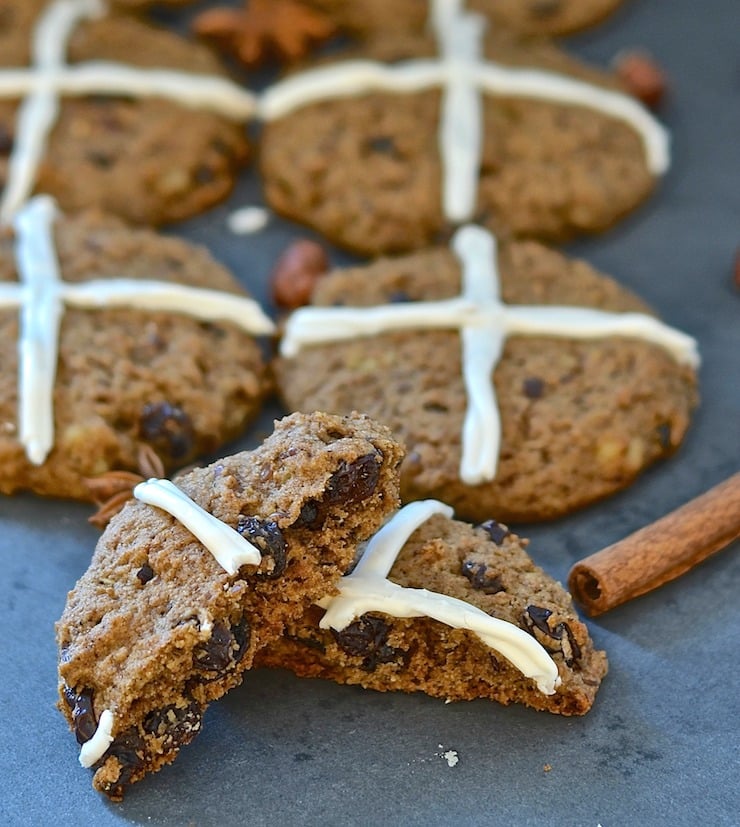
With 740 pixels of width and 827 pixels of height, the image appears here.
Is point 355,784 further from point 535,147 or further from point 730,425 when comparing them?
point 535,147

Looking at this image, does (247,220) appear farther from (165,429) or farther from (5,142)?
(165,429)

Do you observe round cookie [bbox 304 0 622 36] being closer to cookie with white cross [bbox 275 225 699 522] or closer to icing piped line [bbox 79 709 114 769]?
cookie with white cross [bbox 275 225 699 522]

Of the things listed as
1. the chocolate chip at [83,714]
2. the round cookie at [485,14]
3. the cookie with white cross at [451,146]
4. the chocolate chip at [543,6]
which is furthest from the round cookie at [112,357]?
the chocolate chip at [543,6]

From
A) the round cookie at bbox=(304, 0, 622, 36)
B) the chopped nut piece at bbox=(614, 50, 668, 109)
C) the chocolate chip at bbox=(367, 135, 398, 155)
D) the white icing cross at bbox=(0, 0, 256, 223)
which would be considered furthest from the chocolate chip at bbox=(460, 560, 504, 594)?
the round cookie at bbox=(304, 0, 622, 36)

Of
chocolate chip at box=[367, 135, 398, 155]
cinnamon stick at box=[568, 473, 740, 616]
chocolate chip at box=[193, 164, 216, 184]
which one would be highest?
chocolate chip at box=[367, 135, 398, 155]

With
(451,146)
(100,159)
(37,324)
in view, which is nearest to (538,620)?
(37,324)
